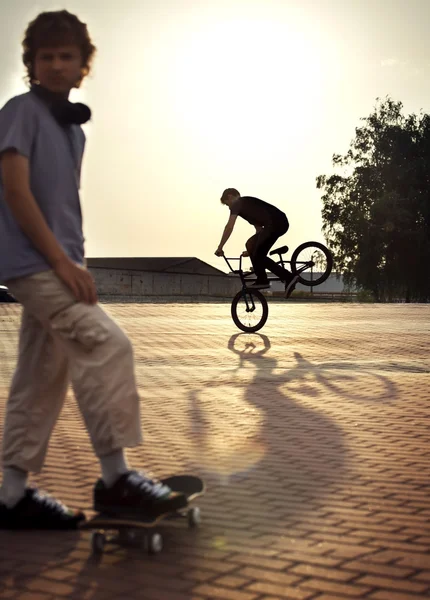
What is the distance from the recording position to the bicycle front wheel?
1578 centimetres

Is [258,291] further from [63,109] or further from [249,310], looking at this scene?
[63,109]

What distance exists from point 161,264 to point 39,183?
90402 mm

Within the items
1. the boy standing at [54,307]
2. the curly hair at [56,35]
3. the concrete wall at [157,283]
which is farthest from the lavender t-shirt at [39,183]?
the concrete wall at [157,283]

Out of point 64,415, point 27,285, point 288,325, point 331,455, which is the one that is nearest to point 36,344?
point 27,285

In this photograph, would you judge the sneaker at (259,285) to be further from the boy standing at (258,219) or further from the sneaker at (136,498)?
the sneaker at (136,498)

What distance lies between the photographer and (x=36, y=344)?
3.79m

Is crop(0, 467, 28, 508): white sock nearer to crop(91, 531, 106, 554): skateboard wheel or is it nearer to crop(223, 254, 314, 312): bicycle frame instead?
crop(91, 531, 106, 554): skateboard wheel

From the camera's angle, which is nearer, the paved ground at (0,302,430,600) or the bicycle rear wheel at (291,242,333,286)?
the paved ground at (0,302,430,600)

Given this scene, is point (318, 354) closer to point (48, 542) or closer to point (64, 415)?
point (64, 415)

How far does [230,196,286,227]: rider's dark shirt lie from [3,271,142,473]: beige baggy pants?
35.5 ft

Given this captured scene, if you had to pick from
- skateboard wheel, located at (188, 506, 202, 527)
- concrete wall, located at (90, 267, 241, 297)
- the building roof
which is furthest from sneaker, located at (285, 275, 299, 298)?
the building roof

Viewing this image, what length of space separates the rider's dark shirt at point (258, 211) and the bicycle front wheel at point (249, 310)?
148 cm

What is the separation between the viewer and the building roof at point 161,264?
90.7 meters

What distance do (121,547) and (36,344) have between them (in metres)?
0.80
